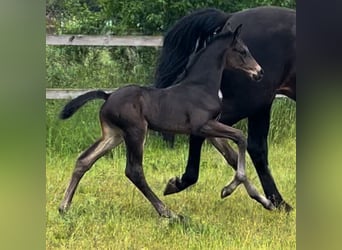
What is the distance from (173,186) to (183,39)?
30.2 inches

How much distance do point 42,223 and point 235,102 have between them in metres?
1.19

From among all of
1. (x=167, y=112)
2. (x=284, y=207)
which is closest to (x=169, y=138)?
(x=167, y=112)

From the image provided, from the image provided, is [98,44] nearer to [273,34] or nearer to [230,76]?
[230,76]

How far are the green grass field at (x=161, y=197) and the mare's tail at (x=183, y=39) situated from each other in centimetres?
34

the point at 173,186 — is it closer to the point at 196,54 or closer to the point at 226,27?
the point at 196,54

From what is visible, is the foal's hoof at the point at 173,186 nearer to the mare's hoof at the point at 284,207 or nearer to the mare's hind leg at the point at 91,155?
the mare's hind leg at the point at 91,155

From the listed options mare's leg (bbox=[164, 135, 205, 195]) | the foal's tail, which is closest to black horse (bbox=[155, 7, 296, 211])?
mare's leg (bbox=[164, 135, 205, 195])

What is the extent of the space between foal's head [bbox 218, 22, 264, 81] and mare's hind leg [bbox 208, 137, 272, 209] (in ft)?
1.27

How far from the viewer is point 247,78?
2.92 m

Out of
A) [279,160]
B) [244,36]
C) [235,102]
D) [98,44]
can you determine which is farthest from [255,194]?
[98,44]

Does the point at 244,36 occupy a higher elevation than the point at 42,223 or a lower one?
higher

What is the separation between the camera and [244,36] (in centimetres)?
293

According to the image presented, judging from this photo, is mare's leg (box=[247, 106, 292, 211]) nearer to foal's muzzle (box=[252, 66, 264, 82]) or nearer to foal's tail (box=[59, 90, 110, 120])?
foal's muzzle (box=[252, 66, 264, 82])
